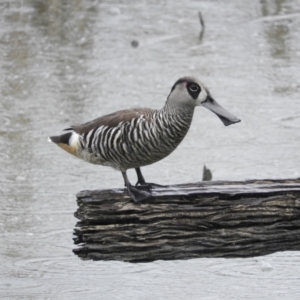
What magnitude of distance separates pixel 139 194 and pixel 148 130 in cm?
34

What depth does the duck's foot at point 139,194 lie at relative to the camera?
4.58 m

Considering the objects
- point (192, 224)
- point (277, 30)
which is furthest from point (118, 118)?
point (277, 30)

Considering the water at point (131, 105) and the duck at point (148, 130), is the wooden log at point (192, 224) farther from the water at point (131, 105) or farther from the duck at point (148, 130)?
the water at point (131, 105)

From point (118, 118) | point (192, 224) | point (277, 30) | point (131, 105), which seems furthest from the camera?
point (277, 30)

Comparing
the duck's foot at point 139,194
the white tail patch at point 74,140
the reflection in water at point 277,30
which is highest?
the duck's foot at point 139,194

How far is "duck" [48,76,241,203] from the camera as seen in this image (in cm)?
468

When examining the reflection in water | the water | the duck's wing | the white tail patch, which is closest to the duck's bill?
the duck's wing

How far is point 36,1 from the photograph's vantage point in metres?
11.8

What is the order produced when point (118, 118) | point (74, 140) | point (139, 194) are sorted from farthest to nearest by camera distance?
point (74, 140) → point (118, 118) → point (139, 194)

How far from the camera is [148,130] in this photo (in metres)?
4.75

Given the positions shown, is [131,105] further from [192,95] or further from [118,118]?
[192,95]

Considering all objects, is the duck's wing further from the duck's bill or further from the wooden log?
the wooden log

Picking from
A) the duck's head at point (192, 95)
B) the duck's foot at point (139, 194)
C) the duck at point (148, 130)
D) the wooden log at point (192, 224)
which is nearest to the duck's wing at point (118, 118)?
the duck at point (148, 130)

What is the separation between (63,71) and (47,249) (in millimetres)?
3789
